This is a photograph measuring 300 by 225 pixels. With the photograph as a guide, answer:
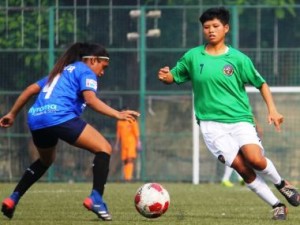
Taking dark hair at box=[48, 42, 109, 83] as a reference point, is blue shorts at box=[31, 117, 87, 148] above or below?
below

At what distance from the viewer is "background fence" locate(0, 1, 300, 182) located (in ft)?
78.1

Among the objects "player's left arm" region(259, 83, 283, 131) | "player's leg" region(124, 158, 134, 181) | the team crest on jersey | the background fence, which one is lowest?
"player's leg" region(124, 158, 134, 181)

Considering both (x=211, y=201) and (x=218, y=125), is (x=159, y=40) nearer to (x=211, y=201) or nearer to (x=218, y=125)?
(x=211, y=201)

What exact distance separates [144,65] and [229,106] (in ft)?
42.9

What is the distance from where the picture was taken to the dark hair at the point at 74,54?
10.9m

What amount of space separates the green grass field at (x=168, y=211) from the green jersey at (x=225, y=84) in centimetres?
102

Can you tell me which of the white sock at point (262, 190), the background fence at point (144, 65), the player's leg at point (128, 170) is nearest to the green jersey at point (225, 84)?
the white sock at point (262, 190)

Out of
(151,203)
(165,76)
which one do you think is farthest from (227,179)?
(151,203)


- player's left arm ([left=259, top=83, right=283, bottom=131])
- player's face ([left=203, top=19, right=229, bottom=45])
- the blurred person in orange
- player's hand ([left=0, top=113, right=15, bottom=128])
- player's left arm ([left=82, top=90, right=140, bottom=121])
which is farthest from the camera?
Result: the blurred person in orange

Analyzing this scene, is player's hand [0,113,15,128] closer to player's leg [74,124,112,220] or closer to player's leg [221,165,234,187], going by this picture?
player's leg [74,124,112,220]

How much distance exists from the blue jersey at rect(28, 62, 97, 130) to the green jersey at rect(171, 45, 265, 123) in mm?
1127

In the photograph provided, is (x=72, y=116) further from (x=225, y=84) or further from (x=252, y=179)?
(x=252, y=179)

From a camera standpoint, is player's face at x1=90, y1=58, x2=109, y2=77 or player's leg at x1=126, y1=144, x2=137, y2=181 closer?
player's face at x1=90, y1=58, x2=109, y2=77

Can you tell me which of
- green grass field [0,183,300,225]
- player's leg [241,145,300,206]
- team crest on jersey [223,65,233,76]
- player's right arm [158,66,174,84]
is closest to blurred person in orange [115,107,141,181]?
green grass field [0,183,300,225]
